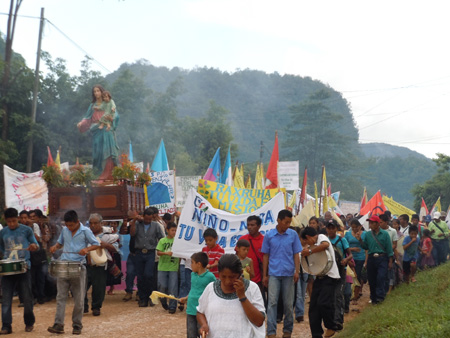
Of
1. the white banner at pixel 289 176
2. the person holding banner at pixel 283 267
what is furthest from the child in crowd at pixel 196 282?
the white banner at pixel 289 176

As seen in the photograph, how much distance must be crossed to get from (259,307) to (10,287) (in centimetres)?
568

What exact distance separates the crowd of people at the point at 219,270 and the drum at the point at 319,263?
19mm

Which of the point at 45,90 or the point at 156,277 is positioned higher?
the point at 45,90

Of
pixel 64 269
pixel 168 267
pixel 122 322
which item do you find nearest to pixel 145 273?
pixel 168 267

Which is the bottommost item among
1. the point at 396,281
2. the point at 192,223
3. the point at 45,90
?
the point at 396,281

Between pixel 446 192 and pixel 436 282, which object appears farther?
pixel 446 192

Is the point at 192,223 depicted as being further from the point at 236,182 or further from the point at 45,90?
the point at 45,90

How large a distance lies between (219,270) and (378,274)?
27.7ft

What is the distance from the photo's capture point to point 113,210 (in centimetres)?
1454

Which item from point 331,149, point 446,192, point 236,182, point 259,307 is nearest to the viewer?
point 259,307

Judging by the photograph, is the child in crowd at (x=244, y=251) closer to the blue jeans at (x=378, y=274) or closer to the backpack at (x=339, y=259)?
the backpack at (x=339, y=259)

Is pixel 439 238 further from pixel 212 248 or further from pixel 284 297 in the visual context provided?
pixel 212 248

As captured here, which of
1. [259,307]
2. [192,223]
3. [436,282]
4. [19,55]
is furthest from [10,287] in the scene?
[19,55]

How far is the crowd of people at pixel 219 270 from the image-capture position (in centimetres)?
531
